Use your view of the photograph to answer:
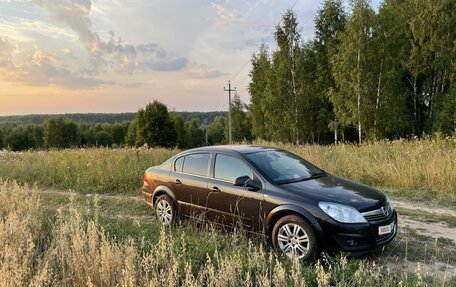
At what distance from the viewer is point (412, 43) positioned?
29.0 m

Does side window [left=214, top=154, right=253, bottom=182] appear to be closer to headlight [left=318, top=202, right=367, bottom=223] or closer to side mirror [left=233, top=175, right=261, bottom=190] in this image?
side mirror [left=233, top=175, right=261, bottom=190]

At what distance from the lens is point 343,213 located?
5023 millimetres

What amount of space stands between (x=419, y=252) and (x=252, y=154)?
295 centimetres

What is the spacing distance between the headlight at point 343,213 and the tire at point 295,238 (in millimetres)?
347

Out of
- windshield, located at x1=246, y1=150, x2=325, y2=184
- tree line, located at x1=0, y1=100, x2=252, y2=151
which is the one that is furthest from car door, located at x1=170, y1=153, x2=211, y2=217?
tree line, located at x1=0, y1=100, x2=252, y2=151

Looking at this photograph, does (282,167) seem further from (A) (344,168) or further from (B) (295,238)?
(A) (344,168)

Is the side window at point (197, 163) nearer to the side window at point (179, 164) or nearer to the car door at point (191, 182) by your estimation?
the car door at point (191, 182)

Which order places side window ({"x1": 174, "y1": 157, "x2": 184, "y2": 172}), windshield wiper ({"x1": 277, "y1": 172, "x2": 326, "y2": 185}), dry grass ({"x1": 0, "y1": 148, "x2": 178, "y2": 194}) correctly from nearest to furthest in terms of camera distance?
1. windshield wiper ({"x1": 277, "y1": 172, "x2": 326, "y2": 185})
2. side window ({"x1": 174, "y1": 157, "x2": 184, "y2": 172})
3. dry grass ({"x1": 0, "y1": 148, "x2": 178, "y2": 194})

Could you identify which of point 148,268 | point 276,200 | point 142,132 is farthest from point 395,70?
point 142,132

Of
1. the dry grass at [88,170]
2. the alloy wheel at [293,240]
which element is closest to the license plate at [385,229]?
the alloy wheel at [293,240]

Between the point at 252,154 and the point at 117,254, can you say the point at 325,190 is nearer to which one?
the point at 252,154

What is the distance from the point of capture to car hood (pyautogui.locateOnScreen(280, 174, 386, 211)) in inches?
205

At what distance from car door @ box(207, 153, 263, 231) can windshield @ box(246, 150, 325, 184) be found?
0.23 metres

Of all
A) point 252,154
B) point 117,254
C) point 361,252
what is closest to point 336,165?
point 252,154
